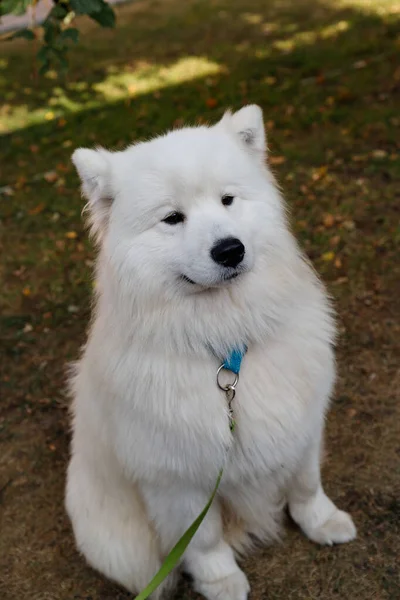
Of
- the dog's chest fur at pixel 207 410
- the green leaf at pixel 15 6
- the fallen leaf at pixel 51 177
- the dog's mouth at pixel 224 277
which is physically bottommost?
the fallen leaf at pixel 51 177

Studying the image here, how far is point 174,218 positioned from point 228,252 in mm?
240

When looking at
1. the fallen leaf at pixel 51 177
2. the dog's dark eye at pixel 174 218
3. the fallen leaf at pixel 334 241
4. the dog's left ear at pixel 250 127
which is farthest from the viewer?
the fallen leaf at pixel 51 177

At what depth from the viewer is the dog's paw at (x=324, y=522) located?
265 cm

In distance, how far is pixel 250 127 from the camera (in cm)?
218

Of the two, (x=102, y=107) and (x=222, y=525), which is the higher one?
(x=222, y=525)

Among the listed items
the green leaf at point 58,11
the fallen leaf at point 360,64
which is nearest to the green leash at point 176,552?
the green leaf at point 58,11

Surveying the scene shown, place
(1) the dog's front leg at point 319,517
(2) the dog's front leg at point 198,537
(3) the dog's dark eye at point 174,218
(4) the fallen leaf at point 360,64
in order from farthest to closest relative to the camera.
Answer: (4) the fallen leaf at point 360,64
(1) the dog's front leg at point 319,517
(2) the dog's front leg at point 198,537
(3) the dog's dark eye at point 174,218

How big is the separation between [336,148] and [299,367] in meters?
3.57

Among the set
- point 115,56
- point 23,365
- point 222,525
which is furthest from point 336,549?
point 115,56

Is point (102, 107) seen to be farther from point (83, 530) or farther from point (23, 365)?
point (83, 530)

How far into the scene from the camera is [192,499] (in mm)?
2281

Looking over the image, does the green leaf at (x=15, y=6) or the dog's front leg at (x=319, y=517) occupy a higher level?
the green leaf at (x=15, y=6)

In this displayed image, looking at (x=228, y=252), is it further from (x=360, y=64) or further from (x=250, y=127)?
(x=360, y=64)

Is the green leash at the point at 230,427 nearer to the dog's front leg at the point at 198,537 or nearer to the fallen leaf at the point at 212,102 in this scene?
the dog's front leg at the point at 198,537
